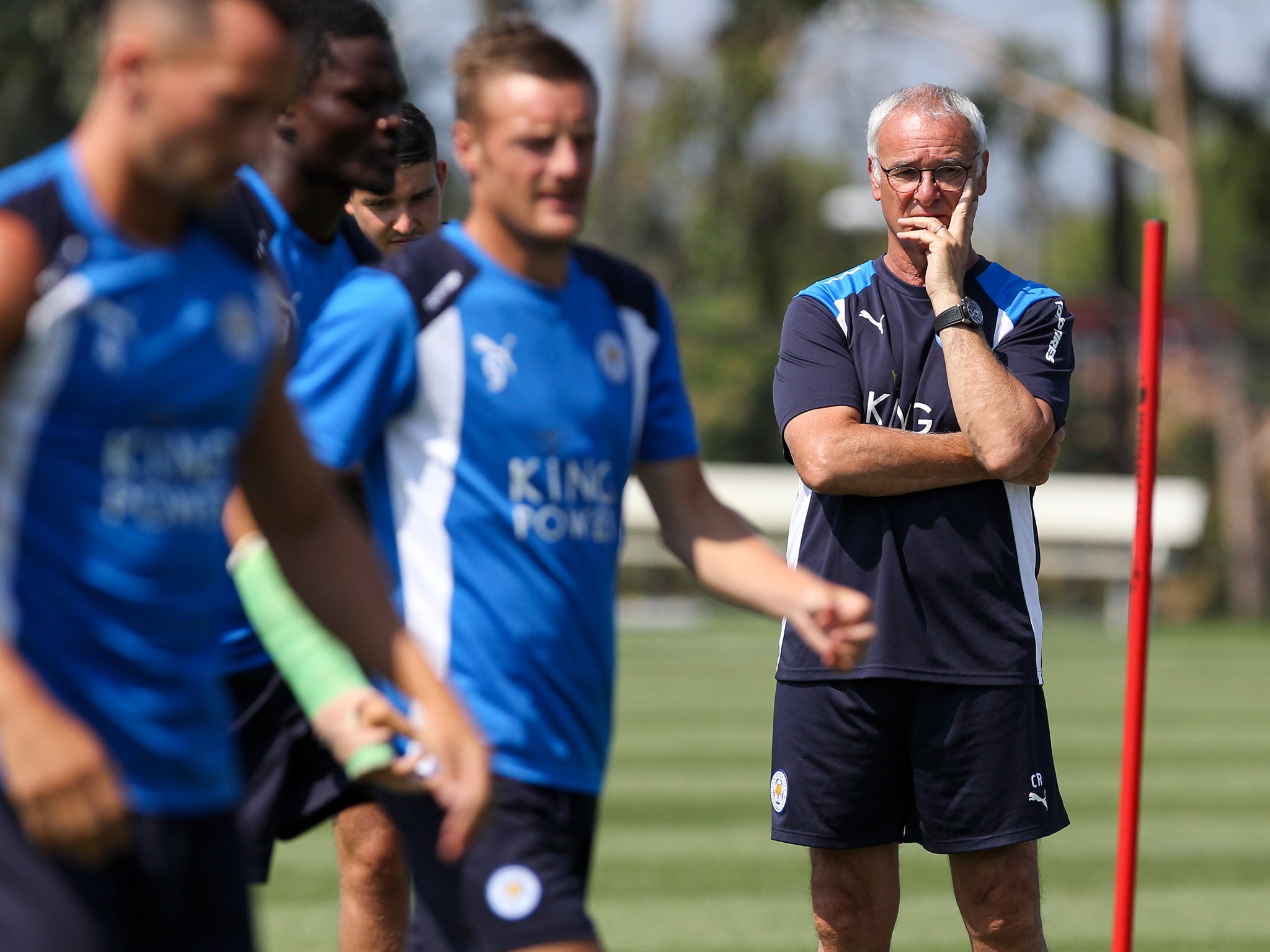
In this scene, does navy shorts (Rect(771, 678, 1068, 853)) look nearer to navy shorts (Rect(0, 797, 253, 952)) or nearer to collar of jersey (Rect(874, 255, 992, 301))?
collar of jersey (Rect(874, 255, 992, 301))

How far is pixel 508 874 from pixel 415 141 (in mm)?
2873

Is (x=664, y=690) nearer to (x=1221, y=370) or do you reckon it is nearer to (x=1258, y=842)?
(x=1258, y=842)

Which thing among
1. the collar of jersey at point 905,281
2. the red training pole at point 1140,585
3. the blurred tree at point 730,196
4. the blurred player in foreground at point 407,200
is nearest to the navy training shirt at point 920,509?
the collar of jersey at point 905,281

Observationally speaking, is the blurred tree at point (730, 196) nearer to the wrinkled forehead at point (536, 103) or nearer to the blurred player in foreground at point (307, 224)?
the blurred player in foreground at point (307, 224)

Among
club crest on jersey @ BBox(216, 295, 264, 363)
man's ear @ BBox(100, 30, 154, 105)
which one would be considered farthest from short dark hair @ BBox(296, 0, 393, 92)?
man's ear @ BBox(100, 30, 154, 105)

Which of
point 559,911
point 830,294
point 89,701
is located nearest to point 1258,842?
point 830,294

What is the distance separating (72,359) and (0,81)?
105 ft

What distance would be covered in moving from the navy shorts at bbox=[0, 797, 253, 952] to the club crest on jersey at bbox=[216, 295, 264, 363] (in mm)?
720

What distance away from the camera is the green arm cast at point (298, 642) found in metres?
3.32

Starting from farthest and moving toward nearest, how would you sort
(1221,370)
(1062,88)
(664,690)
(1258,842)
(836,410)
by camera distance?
(1062,88)
(1221,370)
(664,690)
(1258,842)
(836,410)

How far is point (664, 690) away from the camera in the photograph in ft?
61.7

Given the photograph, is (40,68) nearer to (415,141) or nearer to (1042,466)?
(415,141)

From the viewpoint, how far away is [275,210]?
451 cm

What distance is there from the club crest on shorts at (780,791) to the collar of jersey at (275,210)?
6.62 ft
